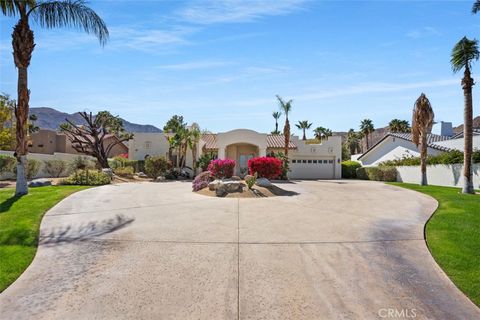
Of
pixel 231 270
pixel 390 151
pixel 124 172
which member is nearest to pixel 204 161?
pixel 124 172

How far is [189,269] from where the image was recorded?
5.89 metres

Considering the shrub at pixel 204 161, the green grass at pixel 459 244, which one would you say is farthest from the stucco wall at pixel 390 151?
the green grass at pixel 459 244

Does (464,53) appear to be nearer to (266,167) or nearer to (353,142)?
(266,167)

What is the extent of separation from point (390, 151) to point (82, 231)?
31.6 m

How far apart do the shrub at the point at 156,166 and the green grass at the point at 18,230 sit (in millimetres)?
14276

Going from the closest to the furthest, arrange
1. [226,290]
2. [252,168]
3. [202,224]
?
[226,290] → [202,224] → [252,168]

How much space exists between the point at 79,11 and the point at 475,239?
53.2 feet

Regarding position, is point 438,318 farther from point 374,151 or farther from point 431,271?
point 374,151

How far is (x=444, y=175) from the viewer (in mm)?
23344

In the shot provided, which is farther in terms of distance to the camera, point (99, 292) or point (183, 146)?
point (183, 146)

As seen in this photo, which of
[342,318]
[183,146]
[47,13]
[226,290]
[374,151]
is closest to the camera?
[342,318]

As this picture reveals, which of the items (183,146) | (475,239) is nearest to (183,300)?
(475,239)

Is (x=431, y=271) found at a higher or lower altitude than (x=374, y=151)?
lower

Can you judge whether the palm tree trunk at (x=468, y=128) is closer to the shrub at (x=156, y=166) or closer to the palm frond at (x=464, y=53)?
the palm frond at (x=464, y=53)
